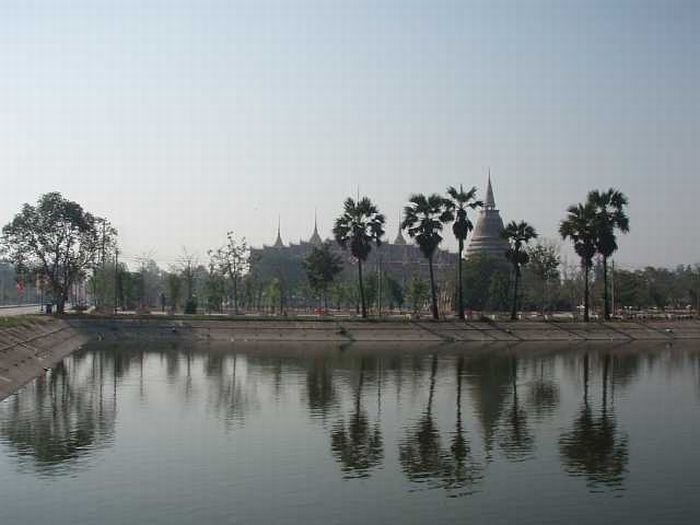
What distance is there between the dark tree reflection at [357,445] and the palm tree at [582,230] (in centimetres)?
5798

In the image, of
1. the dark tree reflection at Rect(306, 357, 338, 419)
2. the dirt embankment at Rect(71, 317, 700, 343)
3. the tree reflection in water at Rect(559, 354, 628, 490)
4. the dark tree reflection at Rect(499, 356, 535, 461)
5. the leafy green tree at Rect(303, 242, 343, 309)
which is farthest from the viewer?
the leafy green tree at Rect(303, 242, 343, 309)

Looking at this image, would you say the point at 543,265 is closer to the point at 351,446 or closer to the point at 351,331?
the point at 351,331

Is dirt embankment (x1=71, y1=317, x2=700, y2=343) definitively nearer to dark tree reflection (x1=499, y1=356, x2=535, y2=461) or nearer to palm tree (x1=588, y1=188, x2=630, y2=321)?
palm tree (x1=588, y1=188, x2=630, y2=321)

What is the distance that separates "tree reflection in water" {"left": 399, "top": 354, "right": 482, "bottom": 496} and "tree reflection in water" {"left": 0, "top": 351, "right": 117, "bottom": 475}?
10445mm

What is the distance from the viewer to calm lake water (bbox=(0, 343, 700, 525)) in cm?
2191

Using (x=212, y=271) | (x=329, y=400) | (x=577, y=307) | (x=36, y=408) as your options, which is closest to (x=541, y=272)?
(x=577, y=307)

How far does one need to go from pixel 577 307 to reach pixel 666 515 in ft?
378

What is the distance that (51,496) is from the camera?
22688 millimetres

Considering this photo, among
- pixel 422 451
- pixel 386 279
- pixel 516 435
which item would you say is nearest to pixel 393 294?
pixel 386 279

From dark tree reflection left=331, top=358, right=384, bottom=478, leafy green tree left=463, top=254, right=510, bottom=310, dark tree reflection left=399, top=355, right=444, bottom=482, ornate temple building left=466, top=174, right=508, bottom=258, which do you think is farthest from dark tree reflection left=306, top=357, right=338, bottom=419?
ornate temple building left=466, top=174, right=508, bottom=258

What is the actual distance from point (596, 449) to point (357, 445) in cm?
826

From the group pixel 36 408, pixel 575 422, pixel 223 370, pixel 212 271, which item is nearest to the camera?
pixel 575 422

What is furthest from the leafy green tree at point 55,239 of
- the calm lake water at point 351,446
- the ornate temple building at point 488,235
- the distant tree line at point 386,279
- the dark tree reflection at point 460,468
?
the ornate temple building at point 488,235

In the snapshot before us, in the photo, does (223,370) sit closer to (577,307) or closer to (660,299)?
(577,307)
